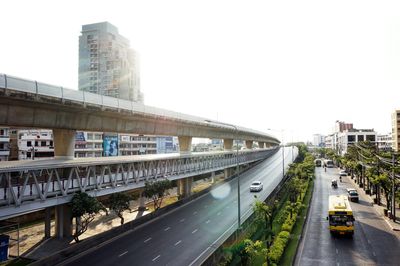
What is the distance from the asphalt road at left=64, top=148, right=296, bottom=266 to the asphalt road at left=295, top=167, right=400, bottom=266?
7.95m

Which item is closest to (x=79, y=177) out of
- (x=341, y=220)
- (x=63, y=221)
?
(x=63, y=221)

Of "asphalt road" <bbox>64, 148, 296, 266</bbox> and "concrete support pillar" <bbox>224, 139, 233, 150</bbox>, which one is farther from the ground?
"concrete support pillar" <bbox>224, 139, 233, 150</bbox>

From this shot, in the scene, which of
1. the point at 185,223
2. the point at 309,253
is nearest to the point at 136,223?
the point at 185,223

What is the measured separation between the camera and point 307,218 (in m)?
Result: 38.3

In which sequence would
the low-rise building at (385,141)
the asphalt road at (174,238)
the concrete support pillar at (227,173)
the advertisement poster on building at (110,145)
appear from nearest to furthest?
1. the asphalt road at (174,238)
2. the concrete support pillar at (227,173)
3. the advertisement poster on building at (110,145)
4. the low-rise building at (385,141)

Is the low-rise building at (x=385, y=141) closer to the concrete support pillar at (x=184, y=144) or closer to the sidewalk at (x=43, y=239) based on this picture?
the concrete support pillar at (x=184, y=144)

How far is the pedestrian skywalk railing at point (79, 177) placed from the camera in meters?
23.4

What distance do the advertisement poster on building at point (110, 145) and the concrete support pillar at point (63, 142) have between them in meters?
57.5

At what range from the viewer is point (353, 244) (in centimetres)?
2870

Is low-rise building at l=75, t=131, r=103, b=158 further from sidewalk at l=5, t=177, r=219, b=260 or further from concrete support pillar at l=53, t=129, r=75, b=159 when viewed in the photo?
concrete support pillar at l=53, t=129, r=75, b=159

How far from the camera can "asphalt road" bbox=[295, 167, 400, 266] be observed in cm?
2483

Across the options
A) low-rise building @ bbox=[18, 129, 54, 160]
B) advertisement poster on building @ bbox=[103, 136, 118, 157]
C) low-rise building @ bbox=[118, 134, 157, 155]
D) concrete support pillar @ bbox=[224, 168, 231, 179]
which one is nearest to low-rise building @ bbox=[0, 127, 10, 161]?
low-rise building @ bbox=[18, 129, 54, 160]

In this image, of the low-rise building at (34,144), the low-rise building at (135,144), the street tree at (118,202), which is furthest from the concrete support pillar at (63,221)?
the low-rise building at (135,144)

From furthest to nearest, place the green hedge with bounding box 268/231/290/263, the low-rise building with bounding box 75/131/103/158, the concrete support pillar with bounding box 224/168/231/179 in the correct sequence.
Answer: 1. the low-rise building with bounding box 75/131/103/158
2. the concrete support pillar with bounding box 224/168/231/179
3. the green hedge with bounding box 268/231/290/263
